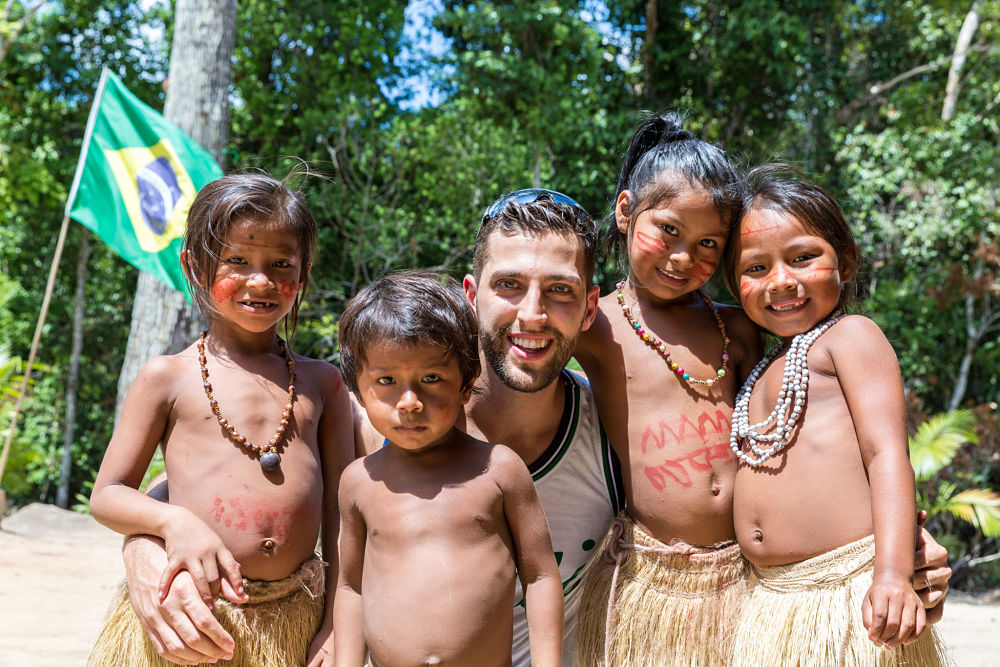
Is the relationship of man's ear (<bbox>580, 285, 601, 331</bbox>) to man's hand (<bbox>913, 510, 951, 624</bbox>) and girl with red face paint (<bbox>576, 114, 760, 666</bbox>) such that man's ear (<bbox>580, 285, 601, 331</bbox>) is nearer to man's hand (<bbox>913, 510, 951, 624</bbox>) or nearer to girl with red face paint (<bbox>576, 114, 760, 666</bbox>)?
girl with red face paint (<bbox>576, 114, 760, 666</bbox>)

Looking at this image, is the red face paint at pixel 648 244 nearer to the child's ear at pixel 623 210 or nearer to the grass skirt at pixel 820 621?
the child's ear at pixel 623 210

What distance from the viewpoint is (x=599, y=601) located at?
2.37 metres

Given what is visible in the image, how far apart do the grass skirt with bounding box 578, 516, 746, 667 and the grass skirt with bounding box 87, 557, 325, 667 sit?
0.78 m

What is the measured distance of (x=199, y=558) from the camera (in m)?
1.87

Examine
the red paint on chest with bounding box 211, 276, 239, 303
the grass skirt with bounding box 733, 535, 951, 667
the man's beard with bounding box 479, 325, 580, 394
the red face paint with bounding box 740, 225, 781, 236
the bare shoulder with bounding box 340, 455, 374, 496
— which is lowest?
the grass skirt with bounding box 733, 535, 951, 667

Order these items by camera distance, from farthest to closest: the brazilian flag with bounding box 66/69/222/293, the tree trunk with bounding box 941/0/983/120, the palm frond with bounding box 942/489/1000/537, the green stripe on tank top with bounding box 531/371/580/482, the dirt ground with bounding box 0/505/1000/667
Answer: the tree trunk with bounding box 941/0/983/120 < the palm frond with bounding box 942/489/1000/537 < the dirt ground with bounding box 0/505/1000/667 < the brazilian flag with bounding box 66/69/222/293 < the green stripe on tank top with bounding box 531/371/580/482

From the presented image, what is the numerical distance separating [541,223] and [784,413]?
76 cm

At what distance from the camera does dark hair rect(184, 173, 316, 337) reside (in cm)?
210

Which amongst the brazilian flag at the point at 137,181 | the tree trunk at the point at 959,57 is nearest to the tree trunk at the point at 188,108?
the brazilian flag at the point at 137,181

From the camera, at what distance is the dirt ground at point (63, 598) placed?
16.6ft

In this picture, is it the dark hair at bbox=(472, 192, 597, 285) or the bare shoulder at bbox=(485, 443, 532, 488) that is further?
the dark hair at bbox=(472, 192, 597, 285)

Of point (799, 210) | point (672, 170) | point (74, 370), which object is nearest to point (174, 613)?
point (672, 170)

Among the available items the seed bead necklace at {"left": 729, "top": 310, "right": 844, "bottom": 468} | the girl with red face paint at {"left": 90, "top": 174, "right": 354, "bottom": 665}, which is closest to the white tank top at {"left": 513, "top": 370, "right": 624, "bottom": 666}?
the seed bead necklace at {"left": 729, "top": 310, "right": 844, "bottom": 468}

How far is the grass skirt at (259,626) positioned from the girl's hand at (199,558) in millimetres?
111
